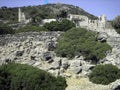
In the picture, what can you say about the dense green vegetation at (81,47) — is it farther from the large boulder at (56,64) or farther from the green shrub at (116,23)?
the green shrub at (116,23)

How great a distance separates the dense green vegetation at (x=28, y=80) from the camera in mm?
30078

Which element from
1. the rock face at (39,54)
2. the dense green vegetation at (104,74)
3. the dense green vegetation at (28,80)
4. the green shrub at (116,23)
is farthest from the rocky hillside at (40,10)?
the dense green vegetation at (28,80)

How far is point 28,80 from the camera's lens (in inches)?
1189

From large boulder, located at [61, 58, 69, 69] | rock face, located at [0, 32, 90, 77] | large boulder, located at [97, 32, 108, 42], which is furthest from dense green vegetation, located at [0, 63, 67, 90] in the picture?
large boulder, located at [97, 32, 108, 42]

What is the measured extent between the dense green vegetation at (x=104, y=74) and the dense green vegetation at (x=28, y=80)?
3416mm

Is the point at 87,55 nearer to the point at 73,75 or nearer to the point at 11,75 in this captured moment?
the point at 73,75

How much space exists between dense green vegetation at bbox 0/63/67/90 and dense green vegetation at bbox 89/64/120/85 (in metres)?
3.42

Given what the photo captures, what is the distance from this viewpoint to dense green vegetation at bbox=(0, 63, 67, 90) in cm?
3008

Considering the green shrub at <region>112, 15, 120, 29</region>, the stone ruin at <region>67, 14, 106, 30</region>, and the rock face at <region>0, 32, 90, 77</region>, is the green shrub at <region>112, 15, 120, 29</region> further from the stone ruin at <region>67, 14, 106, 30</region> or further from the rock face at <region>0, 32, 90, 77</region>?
the rock face at <region>0, 32, 90, 77</region>

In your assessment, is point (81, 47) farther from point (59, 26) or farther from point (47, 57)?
point (59, 26)

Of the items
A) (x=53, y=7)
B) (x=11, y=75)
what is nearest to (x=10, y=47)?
(x=11, y=75)

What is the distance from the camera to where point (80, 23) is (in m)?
57.6

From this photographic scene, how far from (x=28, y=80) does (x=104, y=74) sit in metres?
7.45

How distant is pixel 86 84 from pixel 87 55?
7150 millimetres
